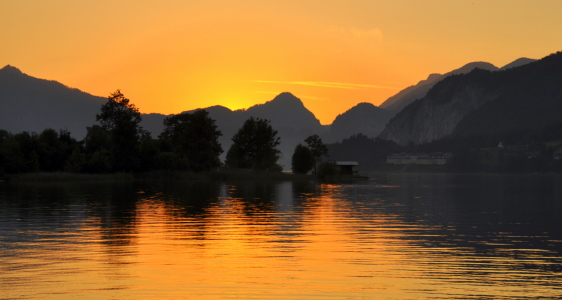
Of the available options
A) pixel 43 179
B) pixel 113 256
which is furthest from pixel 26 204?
pixel 43 179

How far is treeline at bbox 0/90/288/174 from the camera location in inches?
4375

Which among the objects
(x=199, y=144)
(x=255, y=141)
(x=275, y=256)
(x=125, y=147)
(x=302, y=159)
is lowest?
(x=275, y=256)

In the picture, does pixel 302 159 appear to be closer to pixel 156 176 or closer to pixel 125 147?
pixel 156 176

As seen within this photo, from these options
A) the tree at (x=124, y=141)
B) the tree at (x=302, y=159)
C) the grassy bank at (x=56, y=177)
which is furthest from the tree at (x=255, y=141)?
the grassy bank at (x=56, y=177)

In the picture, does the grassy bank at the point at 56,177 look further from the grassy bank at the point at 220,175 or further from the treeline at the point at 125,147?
the grassy bank at the point at 220,175

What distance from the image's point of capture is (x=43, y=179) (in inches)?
4136

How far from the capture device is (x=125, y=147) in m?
121

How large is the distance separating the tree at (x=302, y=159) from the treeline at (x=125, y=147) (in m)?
7.25

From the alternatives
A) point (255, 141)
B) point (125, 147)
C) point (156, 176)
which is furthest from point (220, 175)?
point (125, 147)

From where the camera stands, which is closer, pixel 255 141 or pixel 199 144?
pixel 199 144

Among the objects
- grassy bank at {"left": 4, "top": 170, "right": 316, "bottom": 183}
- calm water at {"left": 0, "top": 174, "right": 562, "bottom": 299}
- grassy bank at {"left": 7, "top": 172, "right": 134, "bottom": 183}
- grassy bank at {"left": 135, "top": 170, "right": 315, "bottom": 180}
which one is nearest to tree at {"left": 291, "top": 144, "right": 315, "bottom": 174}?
grassy bank at {"left": 4, "top": 170, "right": 316, "bottom": 183}

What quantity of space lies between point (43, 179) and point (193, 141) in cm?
4030

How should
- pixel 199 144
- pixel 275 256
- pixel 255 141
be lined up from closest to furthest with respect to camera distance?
pixel 275 256 < pixel 199 144 < pixel 255 141

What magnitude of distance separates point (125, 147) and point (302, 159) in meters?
53.5
